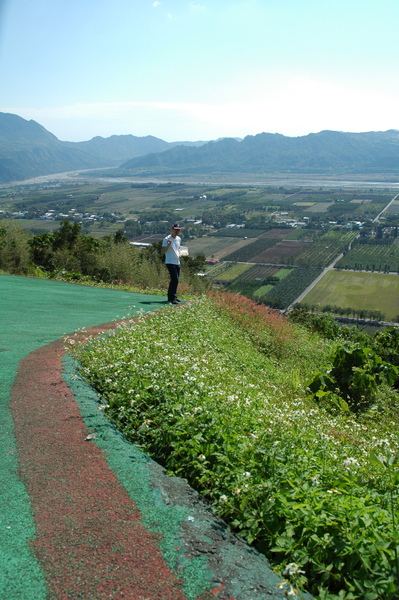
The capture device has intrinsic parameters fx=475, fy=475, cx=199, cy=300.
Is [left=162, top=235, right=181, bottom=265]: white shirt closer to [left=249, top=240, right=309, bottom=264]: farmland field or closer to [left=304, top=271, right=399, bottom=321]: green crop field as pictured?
[left=304, top=271, right=399, bottom=321]: green crop field

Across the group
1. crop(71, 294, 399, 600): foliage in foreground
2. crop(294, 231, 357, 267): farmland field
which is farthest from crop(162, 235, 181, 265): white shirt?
crop(294, 231, 357, 267): farmland field

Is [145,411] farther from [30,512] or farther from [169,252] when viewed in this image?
[169,252]

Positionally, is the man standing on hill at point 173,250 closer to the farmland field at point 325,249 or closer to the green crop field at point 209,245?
the farmland field at point 325,249

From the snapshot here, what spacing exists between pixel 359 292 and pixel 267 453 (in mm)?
60773

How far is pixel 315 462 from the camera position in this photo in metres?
3.79

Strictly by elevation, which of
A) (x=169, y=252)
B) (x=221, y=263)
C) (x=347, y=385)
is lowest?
(x=221, y=263)

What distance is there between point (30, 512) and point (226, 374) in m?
3.48

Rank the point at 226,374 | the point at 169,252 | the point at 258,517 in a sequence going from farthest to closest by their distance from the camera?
1. the point at 169,252
2. the point at 226,374
3. the point at 258,517

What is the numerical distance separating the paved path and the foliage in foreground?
0.70 ft

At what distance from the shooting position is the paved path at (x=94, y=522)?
281 cm

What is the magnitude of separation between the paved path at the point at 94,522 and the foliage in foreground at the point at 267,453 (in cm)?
21

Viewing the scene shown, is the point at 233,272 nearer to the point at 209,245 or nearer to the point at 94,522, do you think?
the point at 209,245

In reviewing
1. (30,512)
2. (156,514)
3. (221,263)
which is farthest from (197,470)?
(221,263)

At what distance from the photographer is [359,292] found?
61.0 metres
